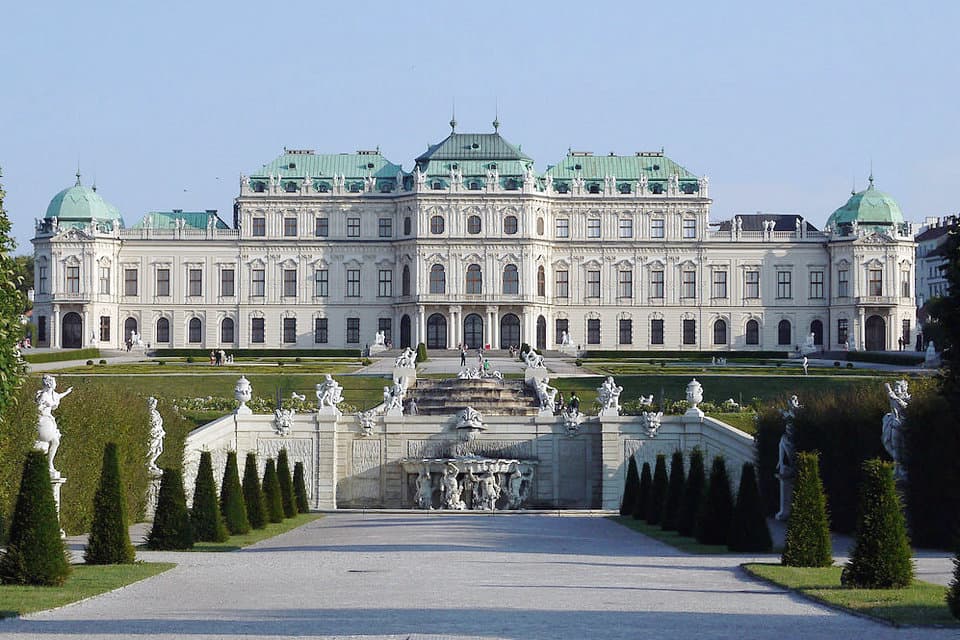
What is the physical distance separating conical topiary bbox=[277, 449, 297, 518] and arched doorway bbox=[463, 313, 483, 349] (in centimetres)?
4630

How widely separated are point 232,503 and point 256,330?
5554 centimetres

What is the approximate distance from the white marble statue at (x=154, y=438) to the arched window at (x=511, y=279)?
160 feet

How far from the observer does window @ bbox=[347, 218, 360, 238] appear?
8000 cm

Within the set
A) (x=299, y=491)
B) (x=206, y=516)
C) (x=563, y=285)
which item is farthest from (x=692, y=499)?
(x=563, y=285)

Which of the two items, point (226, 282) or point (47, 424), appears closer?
point (47, 424)

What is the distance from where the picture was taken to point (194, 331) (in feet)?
262

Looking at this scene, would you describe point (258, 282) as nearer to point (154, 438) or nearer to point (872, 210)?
point (872, 210)

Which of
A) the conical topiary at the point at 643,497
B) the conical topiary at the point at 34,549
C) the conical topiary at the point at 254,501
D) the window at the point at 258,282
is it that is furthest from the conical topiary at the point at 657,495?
the window at the point at 258,282

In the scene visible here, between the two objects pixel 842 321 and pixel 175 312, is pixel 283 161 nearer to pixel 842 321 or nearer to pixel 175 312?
pixel 175 312

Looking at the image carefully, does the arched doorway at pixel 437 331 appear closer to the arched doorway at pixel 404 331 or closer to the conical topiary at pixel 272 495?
the arched doorway at pixel 404 331

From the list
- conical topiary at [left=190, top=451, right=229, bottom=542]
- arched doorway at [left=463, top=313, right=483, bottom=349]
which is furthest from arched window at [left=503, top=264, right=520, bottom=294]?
conical topiary at [left=190, top=451, right=229, bottom=542]

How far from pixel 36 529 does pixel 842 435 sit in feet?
49.4

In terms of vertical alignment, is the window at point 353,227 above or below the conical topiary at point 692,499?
above

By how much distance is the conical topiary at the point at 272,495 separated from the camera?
28641 mm
